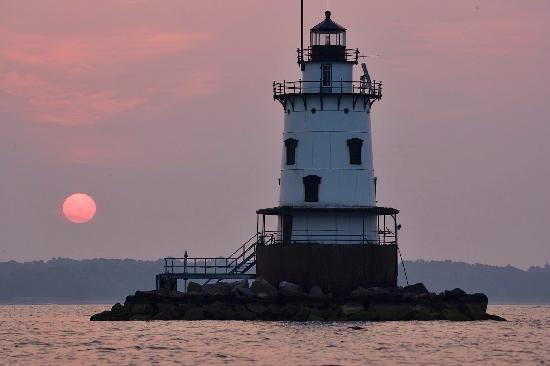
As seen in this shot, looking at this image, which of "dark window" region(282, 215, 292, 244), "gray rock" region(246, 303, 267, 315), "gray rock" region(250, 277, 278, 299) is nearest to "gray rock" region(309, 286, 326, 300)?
"gray rock" region(250, 277, 278, 299)

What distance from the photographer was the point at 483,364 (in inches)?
2366

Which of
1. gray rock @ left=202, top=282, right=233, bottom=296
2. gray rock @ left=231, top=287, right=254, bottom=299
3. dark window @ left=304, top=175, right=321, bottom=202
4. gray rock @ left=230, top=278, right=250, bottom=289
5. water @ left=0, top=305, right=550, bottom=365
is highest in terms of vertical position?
dark window @ left=304, top=175, right=321, bottom=202

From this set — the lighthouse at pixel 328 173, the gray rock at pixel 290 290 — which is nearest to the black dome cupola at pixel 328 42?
the lighthouse at pixel 328 173

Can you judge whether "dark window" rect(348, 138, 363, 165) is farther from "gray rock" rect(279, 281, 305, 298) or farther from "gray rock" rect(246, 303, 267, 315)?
"gray rock" rect(246, 303, 267, 315)

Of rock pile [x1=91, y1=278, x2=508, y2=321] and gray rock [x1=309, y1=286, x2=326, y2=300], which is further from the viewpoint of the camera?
gray rock [x1=309, y1=286, x2=326, y2=300]

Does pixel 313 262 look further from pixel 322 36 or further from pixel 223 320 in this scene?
pixel 322 36

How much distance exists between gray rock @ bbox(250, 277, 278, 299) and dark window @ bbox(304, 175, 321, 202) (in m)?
5.67

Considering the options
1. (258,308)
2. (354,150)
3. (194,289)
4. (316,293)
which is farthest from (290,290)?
(354,150)

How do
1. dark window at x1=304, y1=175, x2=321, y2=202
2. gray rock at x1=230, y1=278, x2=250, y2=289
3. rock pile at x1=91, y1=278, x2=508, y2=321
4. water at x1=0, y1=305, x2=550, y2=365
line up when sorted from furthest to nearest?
gray rock at x1=230, y1=278, x2=250, y2=289
dark window at x1=304, y1=175, x2=321, y2=202
rock pile at x1=91, y1=278, x2=508, y2=321
water at x1=0, y1=305, x2=550, y2=365

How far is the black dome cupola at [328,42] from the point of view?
8262 centimetres

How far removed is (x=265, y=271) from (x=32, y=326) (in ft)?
52.8

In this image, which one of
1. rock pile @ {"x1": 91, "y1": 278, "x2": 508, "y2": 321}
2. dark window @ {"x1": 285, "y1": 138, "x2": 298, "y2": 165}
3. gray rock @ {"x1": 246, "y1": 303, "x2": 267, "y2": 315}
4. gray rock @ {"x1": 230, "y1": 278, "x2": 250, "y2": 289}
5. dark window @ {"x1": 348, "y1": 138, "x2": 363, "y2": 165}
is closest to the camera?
rock pile @ {"x1": 91, "y1": 278, "x2": 508, "y2": 321}

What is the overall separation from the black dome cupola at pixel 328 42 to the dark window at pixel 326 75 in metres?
0.42

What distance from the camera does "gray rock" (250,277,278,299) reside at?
7725 cm
